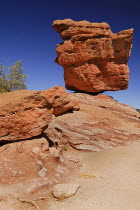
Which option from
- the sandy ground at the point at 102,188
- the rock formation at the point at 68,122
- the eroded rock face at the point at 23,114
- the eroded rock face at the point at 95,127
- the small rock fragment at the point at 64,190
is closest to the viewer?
the sandy ground at the point at 102,188

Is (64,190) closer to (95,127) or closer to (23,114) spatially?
(23,114)

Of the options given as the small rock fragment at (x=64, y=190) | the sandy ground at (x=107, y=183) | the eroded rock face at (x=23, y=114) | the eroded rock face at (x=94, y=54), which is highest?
the eroded rock face at (x=94, y=54)

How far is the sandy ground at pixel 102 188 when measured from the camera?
689 cm

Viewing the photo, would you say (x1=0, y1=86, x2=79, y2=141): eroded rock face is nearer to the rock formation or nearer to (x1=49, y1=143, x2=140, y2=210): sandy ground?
the rock formation

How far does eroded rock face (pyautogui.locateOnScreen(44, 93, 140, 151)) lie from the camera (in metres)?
14.9

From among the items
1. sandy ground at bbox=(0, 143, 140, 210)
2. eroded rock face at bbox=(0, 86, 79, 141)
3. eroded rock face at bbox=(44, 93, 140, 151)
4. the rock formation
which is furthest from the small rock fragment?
eroded rock face at bbox=(44, 93, 140, 151)

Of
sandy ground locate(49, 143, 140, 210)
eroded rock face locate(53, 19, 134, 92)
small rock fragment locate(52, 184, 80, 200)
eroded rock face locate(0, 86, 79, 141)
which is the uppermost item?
eroded rock face locate(53, 19, 134, 92)

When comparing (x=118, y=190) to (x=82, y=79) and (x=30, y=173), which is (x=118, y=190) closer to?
(x=30, y=173)

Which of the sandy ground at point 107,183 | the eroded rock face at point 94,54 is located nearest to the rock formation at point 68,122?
the eroded rock face at point 94,54

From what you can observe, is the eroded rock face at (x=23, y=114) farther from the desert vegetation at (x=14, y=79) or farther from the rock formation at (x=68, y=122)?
the desert vegetation at (x=14, y=79)

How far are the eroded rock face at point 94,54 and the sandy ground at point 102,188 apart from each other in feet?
41.7

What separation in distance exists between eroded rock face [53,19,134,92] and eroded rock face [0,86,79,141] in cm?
1235

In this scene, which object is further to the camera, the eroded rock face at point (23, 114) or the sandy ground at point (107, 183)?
the eroded rock face at point (23, 114)

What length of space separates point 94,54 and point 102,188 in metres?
17.8
